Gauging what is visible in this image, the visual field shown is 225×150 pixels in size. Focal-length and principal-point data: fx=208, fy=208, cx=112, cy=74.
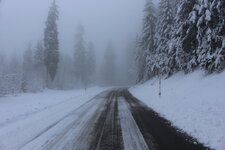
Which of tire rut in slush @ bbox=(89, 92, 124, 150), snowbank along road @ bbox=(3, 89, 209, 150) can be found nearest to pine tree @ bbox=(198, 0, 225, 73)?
snowbank along road @ bbox=(3, 89, 209, 150)

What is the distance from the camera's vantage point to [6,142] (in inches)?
265

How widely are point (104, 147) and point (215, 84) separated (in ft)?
28.2

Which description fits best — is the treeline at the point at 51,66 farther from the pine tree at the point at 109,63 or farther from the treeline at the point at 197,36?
the treeline at the point at 197,36

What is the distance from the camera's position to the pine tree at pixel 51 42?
1436 inches

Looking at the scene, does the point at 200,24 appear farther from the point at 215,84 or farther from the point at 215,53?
the point at 215,84

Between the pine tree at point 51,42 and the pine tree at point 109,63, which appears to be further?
the pine tree at point 109,63

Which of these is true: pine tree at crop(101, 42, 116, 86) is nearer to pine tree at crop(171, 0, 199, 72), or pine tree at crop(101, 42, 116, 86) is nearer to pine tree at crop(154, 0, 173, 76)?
pine tree at crop(154, 0, 173, 76)

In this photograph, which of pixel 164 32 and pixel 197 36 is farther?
pixel 164 32

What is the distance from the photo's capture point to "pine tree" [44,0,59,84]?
3647 centimetres

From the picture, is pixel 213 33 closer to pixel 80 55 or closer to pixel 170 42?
pixel 170 42

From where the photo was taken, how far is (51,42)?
36.8 metres

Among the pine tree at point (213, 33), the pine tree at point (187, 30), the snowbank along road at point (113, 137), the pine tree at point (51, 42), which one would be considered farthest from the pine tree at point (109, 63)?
the snowbank along road at point (113, 137)

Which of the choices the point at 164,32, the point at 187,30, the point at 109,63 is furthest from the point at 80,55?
the point at 187,30

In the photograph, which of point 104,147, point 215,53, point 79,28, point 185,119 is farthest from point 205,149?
point 79,28
